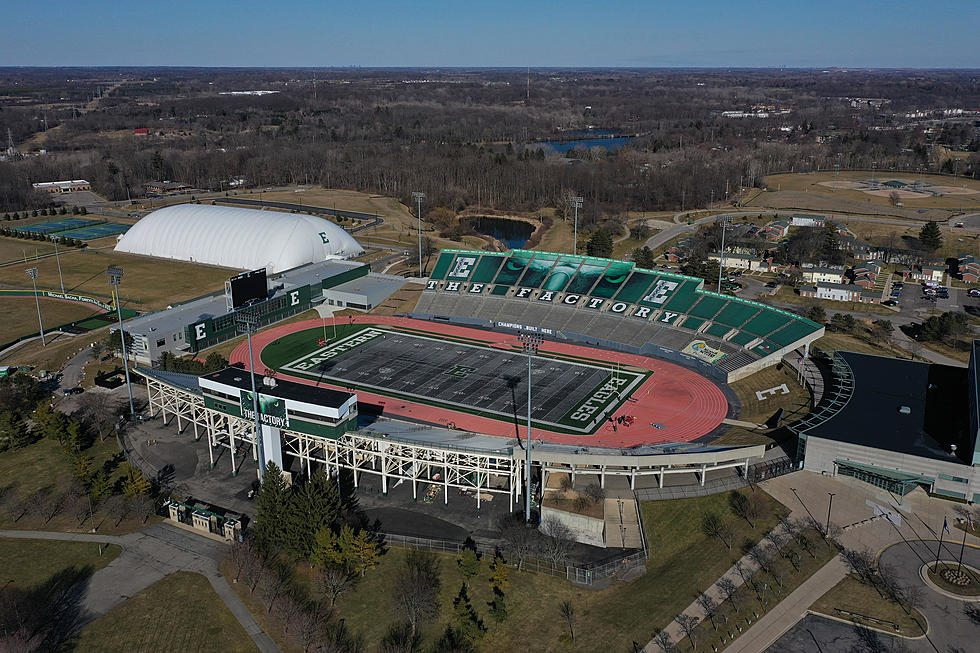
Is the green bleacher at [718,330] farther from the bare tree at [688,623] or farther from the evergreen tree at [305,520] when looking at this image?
the evergreen tree at [305,520]

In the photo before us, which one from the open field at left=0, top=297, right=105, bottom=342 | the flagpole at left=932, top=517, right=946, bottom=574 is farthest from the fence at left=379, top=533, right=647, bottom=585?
the open field at left=0, top=297, right=105, bottom=342

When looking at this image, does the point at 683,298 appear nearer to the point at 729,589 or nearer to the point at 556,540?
the point at 556,540

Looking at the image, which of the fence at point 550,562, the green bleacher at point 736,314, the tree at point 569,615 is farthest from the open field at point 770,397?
the tree at point 569,615

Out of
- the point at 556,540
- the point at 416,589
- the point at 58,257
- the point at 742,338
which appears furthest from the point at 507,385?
the point at 58,257

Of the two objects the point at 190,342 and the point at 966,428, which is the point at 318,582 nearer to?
the point at 190,342

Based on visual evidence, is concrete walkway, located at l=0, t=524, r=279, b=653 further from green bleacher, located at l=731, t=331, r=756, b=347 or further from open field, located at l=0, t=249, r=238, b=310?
open field, located at l=0, t=249, r=238, b=310

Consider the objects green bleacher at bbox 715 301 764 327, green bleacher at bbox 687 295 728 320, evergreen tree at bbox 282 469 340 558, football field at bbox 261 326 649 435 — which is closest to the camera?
evergreen tree at bbox 282 469 340 558

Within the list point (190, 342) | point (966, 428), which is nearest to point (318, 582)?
point (190, 342)
